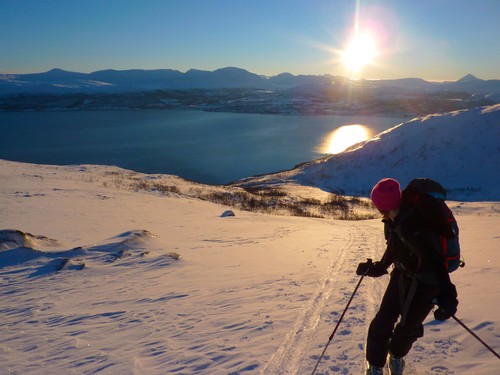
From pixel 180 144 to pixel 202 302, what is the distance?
223ft

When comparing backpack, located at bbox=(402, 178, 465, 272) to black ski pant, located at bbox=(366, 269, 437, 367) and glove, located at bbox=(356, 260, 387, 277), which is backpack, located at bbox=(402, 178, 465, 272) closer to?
black ski pant, located at bbox=(366, 269, 437, 367)

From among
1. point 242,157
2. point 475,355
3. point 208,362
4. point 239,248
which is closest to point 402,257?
point 475,355

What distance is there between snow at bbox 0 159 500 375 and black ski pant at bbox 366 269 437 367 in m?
0.51

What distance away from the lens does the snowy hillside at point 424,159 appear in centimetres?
3791

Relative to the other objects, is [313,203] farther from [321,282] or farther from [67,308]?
[67,308]

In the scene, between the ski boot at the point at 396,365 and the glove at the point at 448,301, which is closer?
the glove at the point at 448,301

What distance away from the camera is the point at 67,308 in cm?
587

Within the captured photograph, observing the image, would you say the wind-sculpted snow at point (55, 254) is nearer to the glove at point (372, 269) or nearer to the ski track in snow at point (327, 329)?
the ski track in snow at point (327, 329)

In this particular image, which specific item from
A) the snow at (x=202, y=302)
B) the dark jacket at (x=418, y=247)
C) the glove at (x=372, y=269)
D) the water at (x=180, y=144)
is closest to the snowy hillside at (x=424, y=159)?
the water at (x=180, y=144)

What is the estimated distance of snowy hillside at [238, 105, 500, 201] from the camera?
37906 mm

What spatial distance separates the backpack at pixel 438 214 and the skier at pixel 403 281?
61 millimetres

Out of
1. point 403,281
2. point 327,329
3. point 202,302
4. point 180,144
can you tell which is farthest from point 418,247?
point 180,144

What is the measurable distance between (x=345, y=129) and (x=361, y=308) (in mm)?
92609

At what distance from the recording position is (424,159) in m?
41.2
